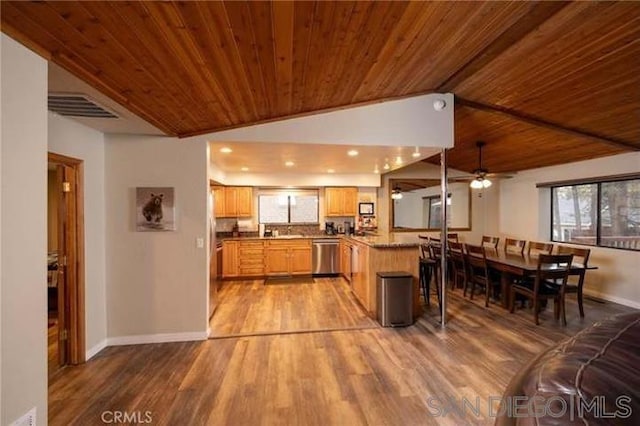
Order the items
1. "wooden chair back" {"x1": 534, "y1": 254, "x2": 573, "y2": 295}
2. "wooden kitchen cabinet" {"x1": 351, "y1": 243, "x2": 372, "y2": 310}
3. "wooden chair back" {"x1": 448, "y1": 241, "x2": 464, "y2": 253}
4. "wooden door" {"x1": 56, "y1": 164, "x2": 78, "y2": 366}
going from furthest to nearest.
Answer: "wooden chair back" {"x1": 448, "y1": 241, "x2": 464, "y2": 253} < "wooden kitchen cabinet" {"x1": 351, "y1": 243, "x2": 372, "y2": 310} < "wooden chair back" {"x1": 534, "y1": 254, "x2": 573, "y2": 295} < "wooden door" {"x1": 56, "y1": 164, "x2": 78, "y2": 366}

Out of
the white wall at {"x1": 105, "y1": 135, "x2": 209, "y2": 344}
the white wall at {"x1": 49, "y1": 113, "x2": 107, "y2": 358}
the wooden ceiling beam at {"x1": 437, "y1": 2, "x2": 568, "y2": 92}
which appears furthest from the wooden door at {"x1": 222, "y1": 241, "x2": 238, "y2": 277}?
the wooden ceiling beam at {"x1": 437, "y1": 2, "x2": 568, "y2": 92}

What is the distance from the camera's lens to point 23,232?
5.22 ft

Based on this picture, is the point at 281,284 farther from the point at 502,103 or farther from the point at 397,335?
the point at 502,103

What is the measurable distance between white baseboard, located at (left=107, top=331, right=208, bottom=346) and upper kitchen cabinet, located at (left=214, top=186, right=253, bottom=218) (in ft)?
11.8

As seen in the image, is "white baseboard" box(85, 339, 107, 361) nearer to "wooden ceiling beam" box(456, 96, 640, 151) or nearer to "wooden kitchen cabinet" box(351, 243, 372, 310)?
"wooden kitchen cabinet" box(351, 243, 372, 310)

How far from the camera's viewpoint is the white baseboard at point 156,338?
11.2 feet

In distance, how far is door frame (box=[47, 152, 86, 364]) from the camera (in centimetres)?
300

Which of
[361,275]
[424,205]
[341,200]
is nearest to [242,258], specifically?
[341,200]

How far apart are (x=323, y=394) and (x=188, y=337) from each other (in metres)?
1.88

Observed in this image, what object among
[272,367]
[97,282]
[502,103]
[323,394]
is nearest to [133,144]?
[97,282]

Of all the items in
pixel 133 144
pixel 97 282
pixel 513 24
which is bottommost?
pixel 97 282

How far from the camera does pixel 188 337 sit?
Result: 11.6 feet

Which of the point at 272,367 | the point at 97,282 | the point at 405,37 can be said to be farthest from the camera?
the point at 97,282

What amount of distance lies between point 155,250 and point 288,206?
3992 millimetres
